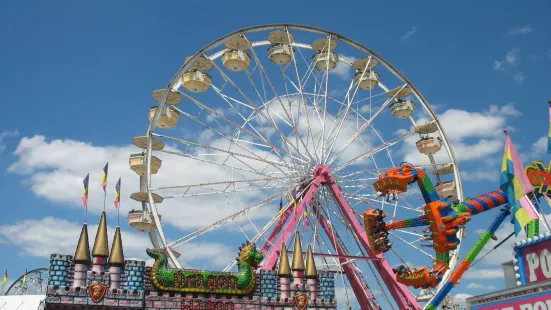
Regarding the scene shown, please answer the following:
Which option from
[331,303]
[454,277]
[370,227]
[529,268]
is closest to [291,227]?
[370,227]

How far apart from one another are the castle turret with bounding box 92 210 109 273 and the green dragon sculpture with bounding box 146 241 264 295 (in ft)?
4.74

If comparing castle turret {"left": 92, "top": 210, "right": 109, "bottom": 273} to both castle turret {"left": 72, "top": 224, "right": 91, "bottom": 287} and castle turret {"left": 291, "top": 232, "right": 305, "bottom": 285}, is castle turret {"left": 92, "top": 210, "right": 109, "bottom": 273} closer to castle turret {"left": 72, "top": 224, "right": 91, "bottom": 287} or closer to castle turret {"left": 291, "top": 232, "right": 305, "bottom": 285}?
castle turret {"left": 72, "top": 224, "right": 91, "bottom": 287}

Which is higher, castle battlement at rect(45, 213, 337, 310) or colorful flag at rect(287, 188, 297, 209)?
colorful flag at rect(287, 188, 297, 209)

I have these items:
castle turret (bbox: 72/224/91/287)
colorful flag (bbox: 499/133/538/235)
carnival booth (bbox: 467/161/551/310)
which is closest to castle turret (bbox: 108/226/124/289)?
castle turret (bbox: 72/224/91/287)

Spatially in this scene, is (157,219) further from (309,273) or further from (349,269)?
(349,269)

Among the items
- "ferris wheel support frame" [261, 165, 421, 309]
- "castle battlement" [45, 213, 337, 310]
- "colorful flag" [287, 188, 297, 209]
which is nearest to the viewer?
"castle battlement" [45, 213, 337, 310]

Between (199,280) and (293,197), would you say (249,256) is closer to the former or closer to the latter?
(199,280)

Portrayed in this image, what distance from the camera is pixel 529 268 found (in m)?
13.9

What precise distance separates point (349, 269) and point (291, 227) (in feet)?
11.9

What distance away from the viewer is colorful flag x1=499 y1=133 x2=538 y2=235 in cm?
1747

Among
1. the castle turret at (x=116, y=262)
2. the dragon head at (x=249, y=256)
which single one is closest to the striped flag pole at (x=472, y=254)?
the dragon head at (x=249, y=256)

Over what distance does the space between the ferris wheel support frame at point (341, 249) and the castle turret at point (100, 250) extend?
6.21 metres

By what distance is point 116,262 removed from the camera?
1784cm

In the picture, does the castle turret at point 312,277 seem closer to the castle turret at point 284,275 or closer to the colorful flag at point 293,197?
the castle turret at point 284,275
